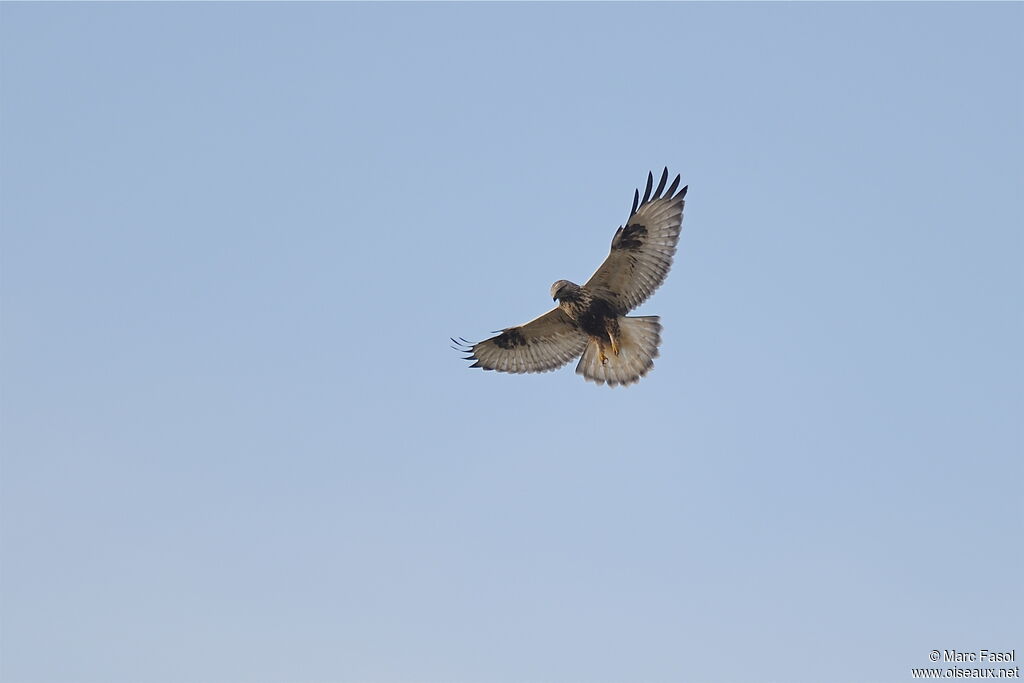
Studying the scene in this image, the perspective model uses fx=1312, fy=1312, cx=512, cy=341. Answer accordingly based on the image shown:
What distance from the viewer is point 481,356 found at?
18938 mm

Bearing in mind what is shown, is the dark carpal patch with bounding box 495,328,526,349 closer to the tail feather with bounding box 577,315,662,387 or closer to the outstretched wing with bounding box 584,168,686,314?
the tail feather with bounding box 577,315,662,387

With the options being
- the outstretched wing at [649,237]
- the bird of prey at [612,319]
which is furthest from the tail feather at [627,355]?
the outstretched wing at [649,237]

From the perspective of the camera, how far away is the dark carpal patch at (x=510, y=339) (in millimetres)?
18594

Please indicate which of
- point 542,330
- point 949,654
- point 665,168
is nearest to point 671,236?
point 665,168

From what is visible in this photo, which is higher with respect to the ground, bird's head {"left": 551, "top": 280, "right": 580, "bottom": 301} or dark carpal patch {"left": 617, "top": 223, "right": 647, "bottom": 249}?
dark carpal patch {"left": 617, "top": 223, "right": 647, "bottom": 249}

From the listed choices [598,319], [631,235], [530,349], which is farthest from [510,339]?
[631,235]

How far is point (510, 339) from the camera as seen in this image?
18703 mm

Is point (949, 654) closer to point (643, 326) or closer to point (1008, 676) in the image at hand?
point (1008, 676)

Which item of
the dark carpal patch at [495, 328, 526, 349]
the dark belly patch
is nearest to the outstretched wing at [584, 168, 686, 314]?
the dark belly patch

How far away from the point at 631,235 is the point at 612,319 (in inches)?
52.7

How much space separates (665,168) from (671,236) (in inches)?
34.5

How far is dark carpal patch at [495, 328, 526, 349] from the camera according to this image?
18594 millimetres

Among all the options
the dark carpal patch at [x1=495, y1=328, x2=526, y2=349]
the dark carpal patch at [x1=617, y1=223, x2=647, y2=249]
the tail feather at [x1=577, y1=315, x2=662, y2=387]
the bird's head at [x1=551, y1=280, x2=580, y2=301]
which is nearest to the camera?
the dark carpal patch at [x1=617, y1=223, x2=647, y2=249]

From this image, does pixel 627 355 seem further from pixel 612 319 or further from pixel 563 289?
pixel 563 289
